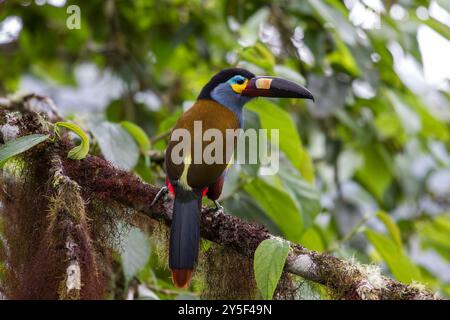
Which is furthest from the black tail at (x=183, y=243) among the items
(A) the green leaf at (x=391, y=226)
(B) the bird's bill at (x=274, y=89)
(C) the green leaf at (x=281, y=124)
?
(A) the green leaf at (x=391, y=226)

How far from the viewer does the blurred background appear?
2.95 metres

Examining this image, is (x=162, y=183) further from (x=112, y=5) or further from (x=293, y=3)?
(x=112, y=5)

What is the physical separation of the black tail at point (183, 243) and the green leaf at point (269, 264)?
23cm

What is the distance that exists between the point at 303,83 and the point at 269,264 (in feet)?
5.11

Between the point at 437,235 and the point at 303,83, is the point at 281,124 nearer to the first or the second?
the point at 303,83

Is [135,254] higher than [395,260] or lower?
higher

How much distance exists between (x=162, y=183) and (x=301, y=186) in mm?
573

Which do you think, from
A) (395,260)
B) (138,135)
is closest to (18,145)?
(138,135)

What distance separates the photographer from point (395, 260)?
2795 millimetres

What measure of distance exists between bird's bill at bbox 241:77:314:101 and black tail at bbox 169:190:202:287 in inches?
27.3

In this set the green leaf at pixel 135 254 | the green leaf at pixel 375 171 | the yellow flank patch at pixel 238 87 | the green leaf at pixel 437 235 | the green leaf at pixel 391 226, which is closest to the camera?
the green leaf at pixel 135 254

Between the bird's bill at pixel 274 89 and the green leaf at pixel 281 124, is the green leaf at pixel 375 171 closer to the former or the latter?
the green leaf at pixel 281 124

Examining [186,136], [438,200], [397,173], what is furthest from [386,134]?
[186,136]

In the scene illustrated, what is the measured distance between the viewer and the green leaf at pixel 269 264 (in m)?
1.82
